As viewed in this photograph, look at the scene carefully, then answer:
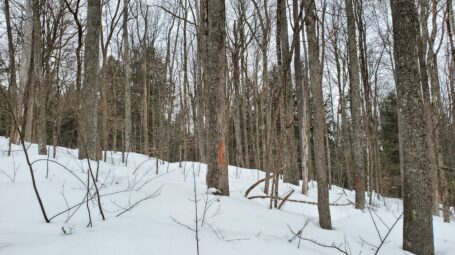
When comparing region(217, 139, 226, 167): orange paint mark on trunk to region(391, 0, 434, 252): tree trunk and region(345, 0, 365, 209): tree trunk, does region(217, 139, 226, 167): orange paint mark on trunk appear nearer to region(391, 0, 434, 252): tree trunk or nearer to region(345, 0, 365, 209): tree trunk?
region(391, 0, 434, 252): tree trunk

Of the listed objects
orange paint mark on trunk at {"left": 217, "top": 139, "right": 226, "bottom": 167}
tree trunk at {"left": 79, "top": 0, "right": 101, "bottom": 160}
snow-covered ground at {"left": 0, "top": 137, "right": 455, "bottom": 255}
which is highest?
tree trunk at {"left": 79, "top": 0, "right": 101, "bottom": 160}

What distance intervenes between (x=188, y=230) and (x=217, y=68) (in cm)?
248

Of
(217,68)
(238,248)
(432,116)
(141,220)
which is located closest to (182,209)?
(141,220)

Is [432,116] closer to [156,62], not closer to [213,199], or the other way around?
[213,199]

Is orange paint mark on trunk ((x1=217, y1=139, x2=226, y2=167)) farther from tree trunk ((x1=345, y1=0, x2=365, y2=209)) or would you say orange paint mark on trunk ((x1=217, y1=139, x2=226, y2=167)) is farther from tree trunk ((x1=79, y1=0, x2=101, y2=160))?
tree trunk ((x1=345, y1=0, x2=365, y2=209))

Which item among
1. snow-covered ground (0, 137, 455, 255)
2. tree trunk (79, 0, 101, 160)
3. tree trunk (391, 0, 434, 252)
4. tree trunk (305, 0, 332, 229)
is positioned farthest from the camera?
tree trunk (79, 0, 101, 160)

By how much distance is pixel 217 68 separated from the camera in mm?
4391

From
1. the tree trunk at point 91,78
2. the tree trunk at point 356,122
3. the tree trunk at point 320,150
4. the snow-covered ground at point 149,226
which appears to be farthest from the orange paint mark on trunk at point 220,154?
the tree trunk at point 356,122

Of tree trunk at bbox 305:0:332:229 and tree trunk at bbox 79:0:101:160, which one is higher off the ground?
tree trunk at bbox 79:0:101:160

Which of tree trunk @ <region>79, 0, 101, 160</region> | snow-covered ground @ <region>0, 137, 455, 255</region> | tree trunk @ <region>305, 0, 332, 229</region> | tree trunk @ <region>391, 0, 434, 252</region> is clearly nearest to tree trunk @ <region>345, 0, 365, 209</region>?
snow-covered ground @ <region>0, 137, 455, 255</region>

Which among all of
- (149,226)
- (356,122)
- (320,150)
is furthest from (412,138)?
(356,122)

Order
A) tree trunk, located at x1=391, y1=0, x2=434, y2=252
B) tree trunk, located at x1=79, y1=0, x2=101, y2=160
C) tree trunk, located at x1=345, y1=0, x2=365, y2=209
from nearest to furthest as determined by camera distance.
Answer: tree trunk, located at x1=391, y1=0, x2=434, y2=252
tree trunk, located at x1=79, y1=0, x2=101, y2=160
tree trunk, located at x1=345, y1=0, x2=365, y2=209

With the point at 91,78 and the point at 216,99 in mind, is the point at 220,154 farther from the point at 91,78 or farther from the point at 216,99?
the point at 91,78

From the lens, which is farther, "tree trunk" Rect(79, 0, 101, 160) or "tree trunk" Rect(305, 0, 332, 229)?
"tree trunk" Rect(79, 0, 101, 160)
